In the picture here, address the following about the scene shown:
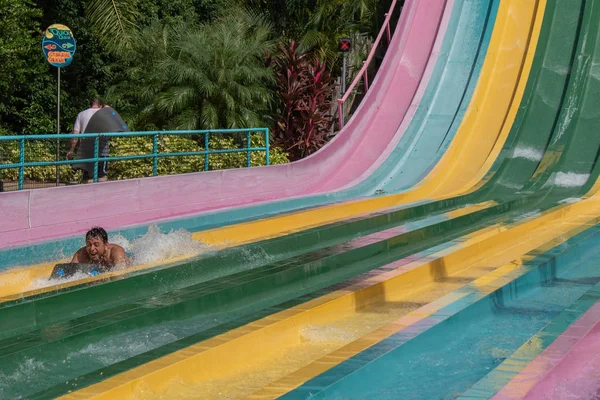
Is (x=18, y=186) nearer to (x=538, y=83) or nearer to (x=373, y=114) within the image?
(x=373, y=114)

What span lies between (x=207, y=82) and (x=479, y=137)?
4572 millimetres

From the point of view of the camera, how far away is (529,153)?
45.2 feet

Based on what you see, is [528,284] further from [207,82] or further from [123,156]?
[207,82]

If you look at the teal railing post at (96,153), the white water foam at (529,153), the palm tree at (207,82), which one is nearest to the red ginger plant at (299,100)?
the palm tree at (207,82)

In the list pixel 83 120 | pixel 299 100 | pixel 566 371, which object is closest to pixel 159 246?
pixel 83 120

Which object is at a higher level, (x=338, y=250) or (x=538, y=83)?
(x=538, y=83)

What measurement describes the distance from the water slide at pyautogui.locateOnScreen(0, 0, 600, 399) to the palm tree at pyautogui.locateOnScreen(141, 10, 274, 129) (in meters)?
3.32

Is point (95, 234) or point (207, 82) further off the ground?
point (207, 82)

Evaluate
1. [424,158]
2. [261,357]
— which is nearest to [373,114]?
[424,158]

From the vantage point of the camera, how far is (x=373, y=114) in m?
14.7

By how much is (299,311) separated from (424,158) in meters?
8.43

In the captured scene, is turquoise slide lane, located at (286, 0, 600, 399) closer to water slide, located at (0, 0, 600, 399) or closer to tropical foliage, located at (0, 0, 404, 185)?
water slide, located at (0, 0, 600, 399)

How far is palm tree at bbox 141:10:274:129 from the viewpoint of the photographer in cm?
1473

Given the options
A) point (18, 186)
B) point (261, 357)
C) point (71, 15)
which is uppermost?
point (71, 15)
